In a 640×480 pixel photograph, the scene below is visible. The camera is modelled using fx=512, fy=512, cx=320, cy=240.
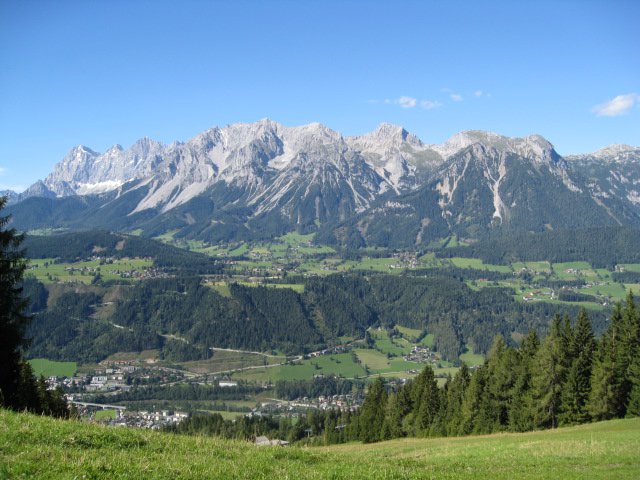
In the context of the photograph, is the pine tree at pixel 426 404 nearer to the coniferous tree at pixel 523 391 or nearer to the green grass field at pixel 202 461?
the coniferous tree at pixel 523 391

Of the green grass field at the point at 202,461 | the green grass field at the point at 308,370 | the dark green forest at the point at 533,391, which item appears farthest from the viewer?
the green grass field at the point at 308,370

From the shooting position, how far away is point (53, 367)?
138750 millimetres

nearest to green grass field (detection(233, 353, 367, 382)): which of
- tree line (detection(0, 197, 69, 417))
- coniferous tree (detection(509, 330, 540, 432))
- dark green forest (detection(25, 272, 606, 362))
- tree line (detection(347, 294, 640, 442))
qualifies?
dark green forest (detection(25, 272, 606, 362))

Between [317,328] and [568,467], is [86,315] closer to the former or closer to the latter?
[317,328]

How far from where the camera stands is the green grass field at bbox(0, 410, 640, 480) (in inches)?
506

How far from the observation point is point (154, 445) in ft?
55.6

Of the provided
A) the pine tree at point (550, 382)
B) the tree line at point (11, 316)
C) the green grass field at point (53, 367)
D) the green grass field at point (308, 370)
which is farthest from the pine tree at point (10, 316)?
the green grass field at point (53, 367)

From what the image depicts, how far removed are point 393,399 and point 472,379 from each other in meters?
12.5

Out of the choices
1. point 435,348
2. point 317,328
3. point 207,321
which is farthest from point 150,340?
point 435,348

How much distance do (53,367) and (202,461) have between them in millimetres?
144372

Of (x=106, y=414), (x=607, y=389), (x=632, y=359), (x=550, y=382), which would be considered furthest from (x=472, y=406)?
(x=106, y=414)

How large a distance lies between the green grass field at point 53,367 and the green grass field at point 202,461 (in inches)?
5105

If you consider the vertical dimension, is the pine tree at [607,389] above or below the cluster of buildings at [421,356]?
above

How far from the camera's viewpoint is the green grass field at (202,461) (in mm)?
12859
